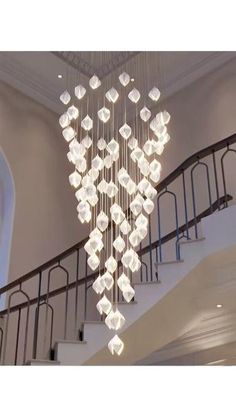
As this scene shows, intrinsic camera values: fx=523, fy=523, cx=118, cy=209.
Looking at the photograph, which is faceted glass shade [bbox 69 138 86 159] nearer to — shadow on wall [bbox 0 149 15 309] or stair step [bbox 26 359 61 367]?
stair step [bbox 26 359 61 367]

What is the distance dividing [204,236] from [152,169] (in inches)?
37.7

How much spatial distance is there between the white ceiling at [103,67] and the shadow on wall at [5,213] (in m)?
1.65

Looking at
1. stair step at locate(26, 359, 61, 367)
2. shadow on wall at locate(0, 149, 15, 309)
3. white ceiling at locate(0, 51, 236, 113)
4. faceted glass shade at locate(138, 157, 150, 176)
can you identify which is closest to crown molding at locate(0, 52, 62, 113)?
white ceiling at locate(0, 51, 236, 113)

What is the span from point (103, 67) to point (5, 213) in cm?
319

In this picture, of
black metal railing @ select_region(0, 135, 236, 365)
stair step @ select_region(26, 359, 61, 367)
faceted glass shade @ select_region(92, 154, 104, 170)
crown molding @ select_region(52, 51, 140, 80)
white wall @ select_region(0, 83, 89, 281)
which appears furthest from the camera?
crown molding @ select_region(52, 51, 140, 80)

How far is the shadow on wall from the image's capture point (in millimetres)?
8398

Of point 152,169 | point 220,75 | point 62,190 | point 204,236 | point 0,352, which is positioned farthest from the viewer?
point 62,190

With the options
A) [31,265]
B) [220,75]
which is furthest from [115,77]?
[31,265]

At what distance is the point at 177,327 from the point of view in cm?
641

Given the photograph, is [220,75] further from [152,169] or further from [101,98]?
[152,169]

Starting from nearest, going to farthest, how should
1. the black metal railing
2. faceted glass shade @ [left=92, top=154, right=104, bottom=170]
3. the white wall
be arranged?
faceted glass shade @ [left=92, top=154, right=104, bottom=170]
the black metal railing
the white wall

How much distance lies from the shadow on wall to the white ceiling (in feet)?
5.41

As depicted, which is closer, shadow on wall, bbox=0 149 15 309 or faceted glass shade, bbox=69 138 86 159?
faceted glass shade, bbox=69 138 86 159
